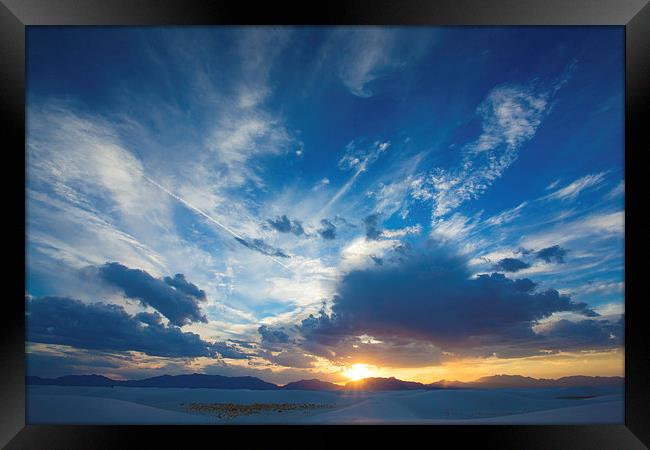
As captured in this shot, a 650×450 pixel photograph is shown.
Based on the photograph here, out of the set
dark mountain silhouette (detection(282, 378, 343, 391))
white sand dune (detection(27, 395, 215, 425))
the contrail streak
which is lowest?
white sand dune (detection(27, 395, 215, 425))

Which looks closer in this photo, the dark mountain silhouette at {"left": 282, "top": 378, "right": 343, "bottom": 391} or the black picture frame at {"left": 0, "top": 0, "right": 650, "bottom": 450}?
the black picture frame at {"left": 0, "top": 0, "right": 650, "bottom": 450}

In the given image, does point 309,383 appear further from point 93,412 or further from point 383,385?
point 93,412

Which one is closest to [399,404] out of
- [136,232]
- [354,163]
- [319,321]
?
[319,321]

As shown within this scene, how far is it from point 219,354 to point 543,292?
237cm

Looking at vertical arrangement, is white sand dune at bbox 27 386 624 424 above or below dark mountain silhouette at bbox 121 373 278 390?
below

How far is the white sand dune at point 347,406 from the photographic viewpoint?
256 centimetres

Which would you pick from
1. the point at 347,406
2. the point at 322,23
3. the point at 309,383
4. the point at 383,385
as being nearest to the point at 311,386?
the point at 309,383

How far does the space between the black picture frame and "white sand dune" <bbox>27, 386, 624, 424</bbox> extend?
10cm

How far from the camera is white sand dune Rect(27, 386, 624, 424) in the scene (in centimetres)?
256

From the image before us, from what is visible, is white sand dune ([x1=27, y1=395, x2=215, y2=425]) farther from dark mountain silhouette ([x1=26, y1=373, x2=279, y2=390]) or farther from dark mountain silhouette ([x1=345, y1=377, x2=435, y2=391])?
dark mountain silhouette ([x1=345, y1=377, x2=435, y2=391])

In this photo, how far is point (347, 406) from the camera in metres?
2.69

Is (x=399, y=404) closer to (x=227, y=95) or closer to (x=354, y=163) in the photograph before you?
(x=354, y=163)

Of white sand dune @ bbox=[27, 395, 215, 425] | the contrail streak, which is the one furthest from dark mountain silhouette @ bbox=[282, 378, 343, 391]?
the contrail streak

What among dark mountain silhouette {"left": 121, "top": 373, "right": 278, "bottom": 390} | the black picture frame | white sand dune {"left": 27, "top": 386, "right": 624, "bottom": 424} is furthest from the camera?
dark mountain silhouette {"left": 121, "top": 373, "right": 278, "bottom": 390}
